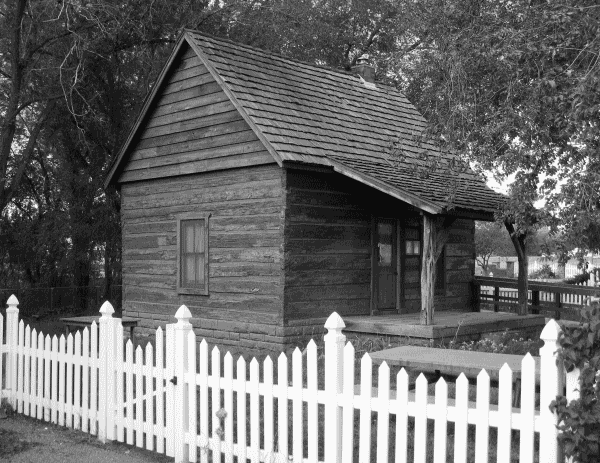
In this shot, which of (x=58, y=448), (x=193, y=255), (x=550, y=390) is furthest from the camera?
(x=193, y=255)

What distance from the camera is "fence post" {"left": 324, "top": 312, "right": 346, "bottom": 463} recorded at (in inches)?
219

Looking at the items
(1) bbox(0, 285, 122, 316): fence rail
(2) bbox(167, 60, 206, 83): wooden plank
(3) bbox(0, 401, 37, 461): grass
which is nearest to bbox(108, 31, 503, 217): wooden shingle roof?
(2) bbox(167, 60, 206, 83): wooden plank

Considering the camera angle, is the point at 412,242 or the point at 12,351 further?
the point at 412,242

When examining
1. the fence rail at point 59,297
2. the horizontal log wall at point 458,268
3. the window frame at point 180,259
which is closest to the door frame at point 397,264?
the horizontal log wall at point 458,268

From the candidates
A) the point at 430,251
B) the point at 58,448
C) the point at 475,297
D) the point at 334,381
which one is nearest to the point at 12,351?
the point at 58,448

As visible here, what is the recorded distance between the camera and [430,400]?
5.49 metres

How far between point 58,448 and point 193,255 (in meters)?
7.96

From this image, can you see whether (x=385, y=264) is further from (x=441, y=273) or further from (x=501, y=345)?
(x=501, y=345)

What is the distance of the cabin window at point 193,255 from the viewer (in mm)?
14734

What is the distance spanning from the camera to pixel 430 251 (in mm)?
12781

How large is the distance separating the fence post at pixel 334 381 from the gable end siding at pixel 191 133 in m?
7.90

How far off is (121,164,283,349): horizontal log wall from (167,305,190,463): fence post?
6.45 meters

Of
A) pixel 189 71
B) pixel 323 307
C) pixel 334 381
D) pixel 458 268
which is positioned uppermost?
pixel 189 71

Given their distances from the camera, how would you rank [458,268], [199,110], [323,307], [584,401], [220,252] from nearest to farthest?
[584,401]
[323,307]
[220,252]
[199,110]
[458,268]
